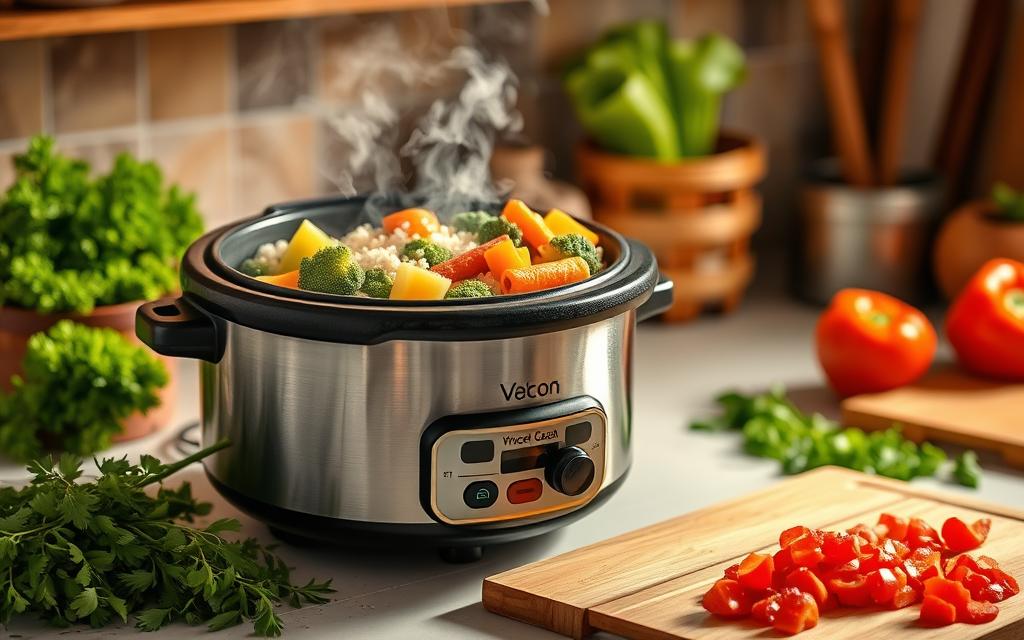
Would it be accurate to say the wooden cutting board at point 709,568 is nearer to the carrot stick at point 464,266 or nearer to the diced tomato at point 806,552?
the diced tomato at point 806,552

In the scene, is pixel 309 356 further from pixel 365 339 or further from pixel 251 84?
pixel 251 84

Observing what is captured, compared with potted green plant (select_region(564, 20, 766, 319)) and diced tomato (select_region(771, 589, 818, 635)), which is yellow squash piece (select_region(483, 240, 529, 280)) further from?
potted green plant (select_region(564, 20, 766, 319))

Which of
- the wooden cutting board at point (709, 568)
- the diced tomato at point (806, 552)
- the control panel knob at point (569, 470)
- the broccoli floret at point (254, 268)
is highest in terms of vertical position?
the broccoli floret at point (254, 268)

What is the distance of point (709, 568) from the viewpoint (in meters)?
1.34

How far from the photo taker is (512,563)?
1.42 metres

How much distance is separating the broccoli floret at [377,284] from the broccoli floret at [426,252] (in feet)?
0.21

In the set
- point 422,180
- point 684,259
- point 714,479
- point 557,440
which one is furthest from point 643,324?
point 557,440

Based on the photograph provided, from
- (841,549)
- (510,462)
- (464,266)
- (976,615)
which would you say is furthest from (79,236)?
(976,615)

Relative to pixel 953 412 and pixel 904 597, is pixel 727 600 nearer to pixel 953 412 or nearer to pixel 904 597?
pixel 904 597

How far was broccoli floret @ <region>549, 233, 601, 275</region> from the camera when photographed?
1401 mm

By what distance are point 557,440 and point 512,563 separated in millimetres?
164

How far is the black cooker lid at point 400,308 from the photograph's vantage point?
1231 mm

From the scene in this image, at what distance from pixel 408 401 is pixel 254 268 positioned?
0.27 metres

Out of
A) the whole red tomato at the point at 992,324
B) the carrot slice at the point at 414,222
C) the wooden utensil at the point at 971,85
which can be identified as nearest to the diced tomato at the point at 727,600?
the carrot slice at the point at 414,222
